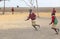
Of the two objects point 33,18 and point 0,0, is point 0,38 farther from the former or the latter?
point 0,0

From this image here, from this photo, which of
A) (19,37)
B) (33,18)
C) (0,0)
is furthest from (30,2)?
(19,37)

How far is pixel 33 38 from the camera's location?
13.8 metres

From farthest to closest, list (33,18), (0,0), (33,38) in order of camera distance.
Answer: (0,0) → (33,18) → (33,38)

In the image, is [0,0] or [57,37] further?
[0,0]

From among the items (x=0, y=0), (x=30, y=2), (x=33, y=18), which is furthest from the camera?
(x=0, y=0)

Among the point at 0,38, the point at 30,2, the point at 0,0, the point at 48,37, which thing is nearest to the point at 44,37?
the point at 48,37

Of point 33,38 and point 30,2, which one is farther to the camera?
point 30,2

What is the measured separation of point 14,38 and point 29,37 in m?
0.88

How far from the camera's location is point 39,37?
14211mm

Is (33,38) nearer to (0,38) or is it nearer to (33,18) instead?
(0,38)

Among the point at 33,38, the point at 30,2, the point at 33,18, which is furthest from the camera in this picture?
the point at 30,2

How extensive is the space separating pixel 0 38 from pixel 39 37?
207 cm

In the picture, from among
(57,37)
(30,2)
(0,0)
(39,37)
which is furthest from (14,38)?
(0,0)

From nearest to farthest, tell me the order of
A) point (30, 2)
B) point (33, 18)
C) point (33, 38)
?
point (33, 38)
point (33, 18)
point (30, 2)
